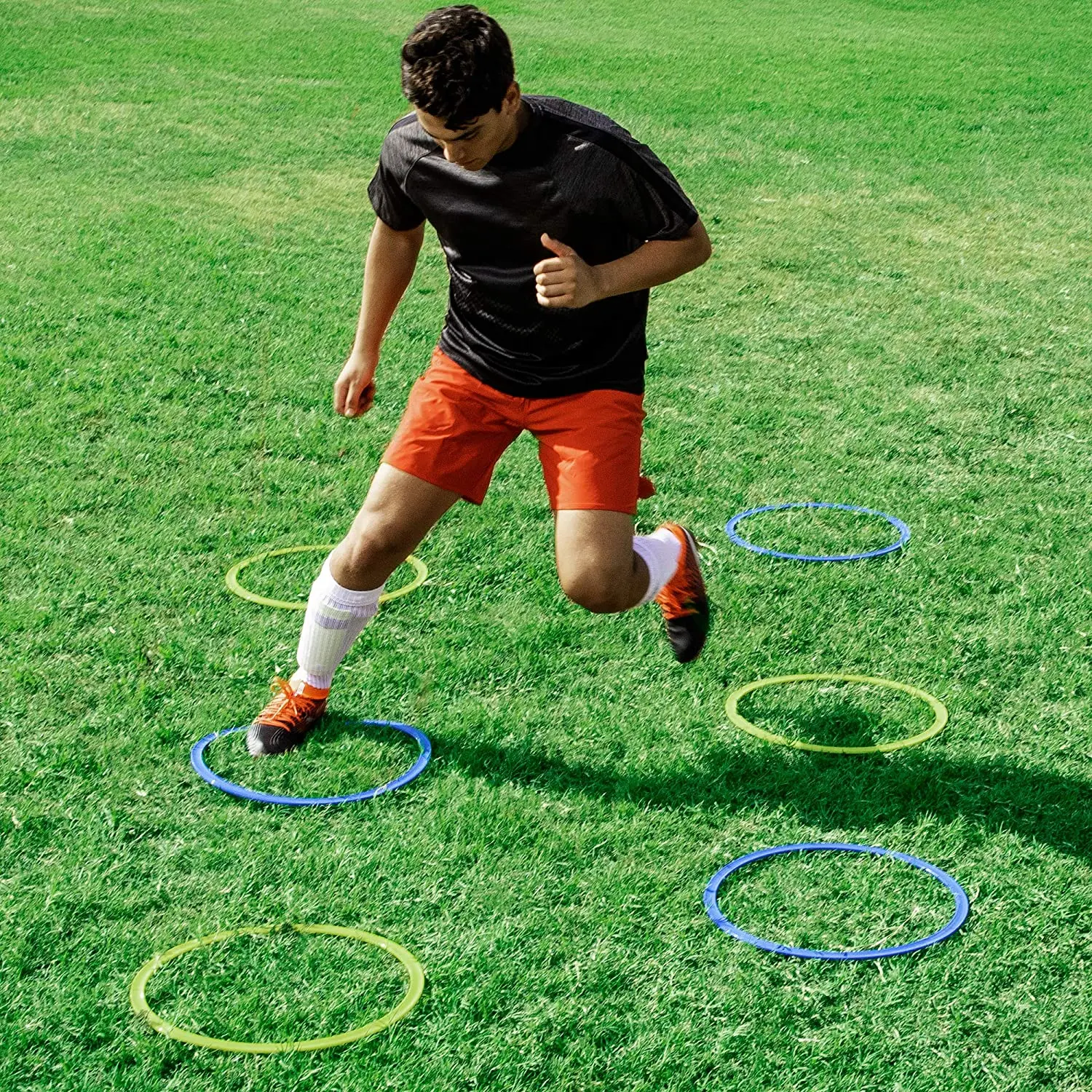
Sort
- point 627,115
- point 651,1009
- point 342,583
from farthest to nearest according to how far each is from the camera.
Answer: point 627,115, point 342,583, point 651,1009

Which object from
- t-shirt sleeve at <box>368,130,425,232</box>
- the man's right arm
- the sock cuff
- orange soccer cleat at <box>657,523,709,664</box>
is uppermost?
t-shirt sleeve at <box>368,130,425,232</box>

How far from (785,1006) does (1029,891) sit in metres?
0.95

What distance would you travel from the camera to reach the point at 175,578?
6551 millimetres

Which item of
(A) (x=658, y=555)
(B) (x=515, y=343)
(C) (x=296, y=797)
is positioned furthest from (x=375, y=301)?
(C) (x=296, y=797)

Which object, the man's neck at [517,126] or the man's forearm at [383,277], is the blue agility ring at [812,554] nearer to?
the man's forearm at [383,277]

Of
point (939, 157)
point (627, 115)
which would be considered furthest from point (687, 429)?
point (627, 115)

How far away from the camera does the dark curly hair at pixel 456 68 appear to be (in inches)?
169

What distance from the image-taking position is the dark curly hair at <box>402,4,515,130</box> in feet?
14.1

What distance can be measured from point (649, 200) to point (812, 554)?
2.55 m

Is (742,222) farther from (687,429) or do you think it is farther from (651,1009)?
(651,1009)

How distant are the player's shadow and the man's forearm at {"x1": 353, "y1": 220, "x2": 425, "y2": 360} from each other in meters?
1.42

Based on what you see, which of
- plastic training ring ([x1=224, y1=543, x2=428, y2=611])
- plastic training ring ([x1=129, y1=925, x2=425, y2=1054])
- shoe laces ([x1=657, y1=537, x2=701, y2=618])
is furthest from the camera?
plastic training ring ([x1=224, y1=543, x2=428, y2=611])

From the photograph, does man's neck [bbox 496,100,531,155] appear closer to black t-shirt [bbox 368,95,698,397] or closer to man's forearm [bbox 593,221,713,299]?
black t-shirt [bbox 368,95,698,397]

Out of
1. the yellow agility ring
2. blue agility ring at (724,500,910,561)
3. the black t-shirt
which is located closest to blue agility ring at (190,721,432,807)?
the yellow agility ring
